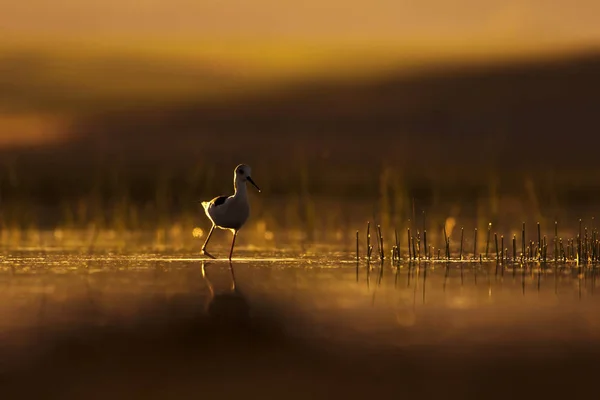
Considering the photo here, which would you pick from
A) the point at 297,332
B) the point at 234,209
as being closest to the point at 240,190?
the point at 234,209

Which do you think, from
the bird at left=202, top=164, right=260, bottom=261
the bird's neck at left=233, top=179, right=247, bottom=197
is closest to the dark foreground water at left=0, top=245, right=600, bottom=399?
the bird at left=202, top=164, right=260, bottom=261

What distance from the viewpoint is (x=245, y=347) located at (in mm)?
8383

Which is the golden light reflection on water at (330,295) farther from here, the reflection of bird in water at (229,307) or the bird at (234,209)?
the bird at (234,209)

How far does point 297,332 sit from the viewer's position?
9023 millimetres

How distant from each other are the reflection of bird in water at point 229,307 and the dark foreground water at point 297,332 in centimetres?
3

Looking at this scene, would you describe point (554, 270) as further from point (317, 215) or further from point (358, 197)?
point (358, 197)

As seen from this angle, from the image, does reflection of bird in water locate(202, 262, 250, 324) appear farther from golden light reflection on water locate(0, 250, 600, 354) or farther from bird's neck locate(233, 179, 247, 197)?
bird's neck locate(233, 179, 247, 197)

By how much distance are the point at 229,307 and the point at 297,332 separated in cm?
156

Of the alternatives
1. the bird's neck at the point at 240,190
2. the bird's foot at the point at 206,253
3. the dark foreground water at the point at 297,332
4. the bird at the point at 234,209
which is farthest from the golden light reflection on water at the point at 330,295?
the bird's neck at the point at 240,190

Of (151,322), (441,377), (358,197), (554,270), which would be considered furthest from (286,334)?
(358,197)

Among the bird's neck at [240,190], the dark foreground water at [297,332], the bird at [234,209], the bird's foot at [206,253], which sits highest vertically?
the bird's neck at [240,190]

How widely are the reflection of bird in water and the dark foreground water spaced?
3cm

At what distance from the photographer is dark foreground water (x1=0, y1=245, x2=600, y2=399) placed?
7.06 meters

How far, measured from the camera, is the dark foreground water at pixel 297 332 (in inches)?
278
